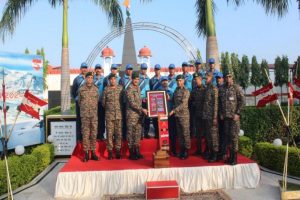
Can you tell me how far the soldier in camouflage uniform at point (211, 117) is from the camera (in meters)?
5.58

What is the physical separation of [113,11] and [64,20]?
5.61ft

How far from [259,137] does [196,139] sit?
131 inches

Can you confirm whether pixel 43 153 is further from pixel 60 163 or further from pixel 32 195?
pixel 32 195

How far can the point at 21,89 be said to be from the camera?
7.61 meters

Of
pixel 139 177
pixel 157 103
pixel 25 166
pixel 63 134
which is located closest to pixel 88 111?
pixel 157 103

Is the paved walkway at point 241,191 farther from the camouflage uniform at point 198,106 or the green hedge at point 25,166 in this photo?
the camouflage uniform at point 198,106

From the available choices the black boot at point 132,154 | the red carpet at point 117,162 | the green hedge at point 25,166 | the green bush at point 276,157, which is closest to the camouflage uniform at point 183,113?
the red carpet at point 117,162

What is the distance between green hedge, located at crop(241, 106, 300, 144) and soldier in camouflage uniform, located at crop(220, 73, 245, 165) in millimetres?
3703

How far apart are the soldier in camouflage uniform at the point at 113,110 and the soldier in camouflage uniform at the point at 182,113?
3.12 feet

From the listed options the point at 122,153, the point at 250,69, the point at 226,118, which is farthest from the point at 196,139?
the point at 250,69

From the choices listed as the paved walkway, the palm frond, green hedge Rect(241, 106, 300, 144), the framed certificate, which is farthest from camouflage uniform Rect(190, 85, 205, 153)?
the palm frond

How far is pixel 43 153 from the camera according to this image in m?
7.11

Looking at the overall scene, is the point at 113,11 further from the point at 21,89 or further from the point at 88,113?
the point at 88,113

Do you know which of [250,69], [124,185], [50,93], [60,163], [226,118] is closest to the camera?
[124,185]
